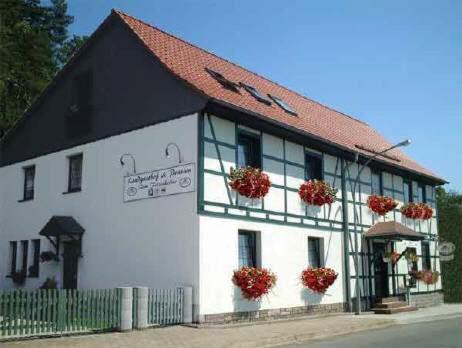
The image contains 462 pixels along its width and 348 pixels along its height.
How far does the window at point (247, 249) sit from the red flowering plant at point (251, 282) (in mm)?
634

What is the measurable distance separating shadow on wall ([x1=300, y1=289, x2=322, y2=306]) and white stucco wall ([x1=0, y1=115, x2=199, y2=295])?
4762mm

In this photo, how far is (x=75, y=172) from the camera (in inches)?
770

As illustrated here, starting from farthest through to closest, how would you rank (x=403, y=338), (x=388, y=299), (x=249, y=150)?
(x=388, y=299), (x=249, y=150), (x=403, y=338)

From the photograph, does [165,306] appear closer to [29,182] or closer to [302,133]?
[302,133]

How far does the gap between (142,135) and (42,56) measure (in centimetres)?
1849

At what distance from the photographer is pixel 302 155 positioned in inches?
749

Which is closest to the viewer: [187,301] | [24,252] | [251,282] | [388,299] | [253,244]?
[187,301]

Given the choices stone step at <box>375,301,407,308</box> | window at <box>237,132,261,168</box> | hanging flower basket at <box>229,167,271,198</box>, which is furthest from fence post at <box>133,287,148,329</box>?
stone step at <box>375,301,407,308</box>

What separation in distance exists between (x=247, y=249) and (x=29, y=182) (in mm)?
9874

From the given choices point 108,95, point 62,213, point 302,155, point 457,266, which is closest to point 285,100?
point 302,155

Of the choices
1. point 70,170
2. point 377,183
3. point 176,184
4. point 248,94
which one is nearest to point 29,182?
point 70,170

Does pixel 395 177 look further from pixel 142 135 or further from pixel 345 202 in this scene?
pixel 142 135

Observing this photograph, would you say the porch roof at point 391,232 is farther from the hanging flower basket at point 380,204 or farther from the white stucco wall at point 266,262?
the white stucco wall at point 266,262

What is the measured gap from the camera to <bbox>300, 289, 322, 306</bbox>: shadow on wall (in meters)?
17.9
